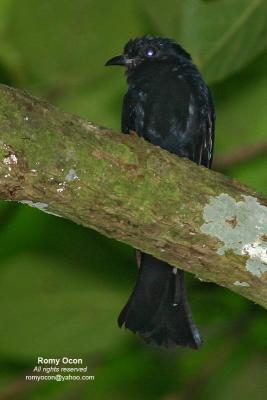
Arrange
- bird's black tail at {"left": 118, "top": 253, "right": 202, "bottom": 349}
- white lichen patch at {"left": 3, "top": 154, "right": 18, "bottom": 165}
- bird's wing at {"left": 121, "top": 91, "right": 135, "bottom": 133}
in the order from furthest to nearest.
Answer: bird's wing at {"left": 121, "top": 91, "right": 135, "bottom": 133}
bird's black tail at {"left": 118, "top": 253, "right": 202, "bottom": 349}
white lichen patch at {"left": 3, "top": 154, "right": 18, "bottom": 165}

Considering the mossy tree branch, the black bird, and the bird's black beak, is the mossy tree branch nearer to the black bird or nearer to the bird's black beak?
the black bird

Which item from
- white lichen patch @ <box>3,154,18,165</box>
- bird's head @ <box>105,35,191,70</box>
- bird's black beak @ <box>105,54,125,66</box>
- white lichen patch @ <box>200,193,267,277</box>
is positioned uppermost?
bird's head @ <box>105,35,191,70</box>

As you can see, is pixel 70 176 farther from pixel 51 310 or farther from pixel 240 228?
pixel 51 310

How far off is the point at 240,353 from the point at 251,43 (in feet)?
4.95

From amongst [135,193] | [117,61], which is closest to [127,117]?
[117,61]

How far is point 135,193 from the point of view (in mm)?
3014

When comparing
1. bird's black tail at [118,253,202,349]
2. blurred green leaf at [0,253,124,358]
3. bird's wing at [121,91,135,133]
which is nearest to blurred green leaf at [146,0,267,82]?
bird's wing at [121,91,135,133]

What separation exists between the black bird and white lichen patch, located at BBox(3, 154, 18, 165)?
1.15 meters

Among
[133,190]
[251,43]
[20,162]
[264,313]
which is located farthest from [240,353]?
[20,162]

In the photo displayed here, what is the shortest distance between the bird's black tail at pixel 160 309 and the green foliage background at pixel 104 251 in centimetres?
54

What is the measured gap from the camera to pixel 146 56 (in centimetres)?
491

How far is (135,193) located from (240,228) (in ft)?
1.20

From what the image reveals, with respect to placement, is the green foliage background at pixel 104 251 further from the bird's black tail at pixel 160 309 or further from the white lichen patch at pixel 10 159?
the white lichen patch at pixel 10 159

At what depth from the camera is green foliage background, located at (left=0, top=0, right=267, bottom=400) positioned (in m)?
4.27
